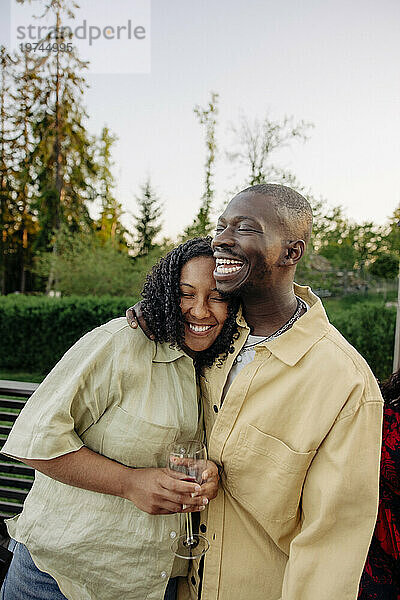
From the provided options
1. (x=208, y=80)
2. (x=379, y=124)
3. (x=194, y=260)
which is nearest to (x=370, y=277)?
(x=379, y=124)

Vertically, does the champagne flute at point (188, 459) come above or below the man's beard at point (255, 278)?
below

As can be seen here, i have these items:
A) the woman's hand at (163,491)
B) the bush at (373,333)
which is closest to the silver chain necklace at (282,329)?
the woman's hand at (163,491)

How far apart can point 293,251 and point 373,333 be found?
8927mm

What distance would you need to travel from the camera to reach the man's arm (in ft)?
4.51

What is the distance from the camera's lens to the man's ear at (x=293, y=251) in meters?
1.56

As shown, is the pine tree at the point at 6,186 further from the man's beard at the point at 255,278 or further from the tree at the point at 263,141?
the man's beard at the point at 255,278

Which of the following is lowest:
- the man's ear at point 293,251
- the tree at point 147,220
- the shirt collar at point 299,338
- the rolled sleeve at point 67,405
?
the rolled sleeve at point 67,405

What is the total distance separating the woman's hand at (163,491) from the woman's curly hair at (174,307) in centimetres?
40

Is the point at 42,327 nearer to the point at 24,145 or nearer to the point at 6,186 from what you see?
the point at 24,145

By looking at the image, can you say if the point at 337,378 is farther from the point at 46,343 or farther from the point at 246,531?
the point at 46,343

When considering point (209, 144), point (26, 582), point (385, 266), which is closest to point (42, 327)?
point (209, 144)

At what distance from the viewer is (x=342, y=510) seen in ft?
4.58

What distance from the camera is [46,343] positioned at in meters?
10.8

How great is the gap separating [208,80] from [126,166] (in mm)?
10677
